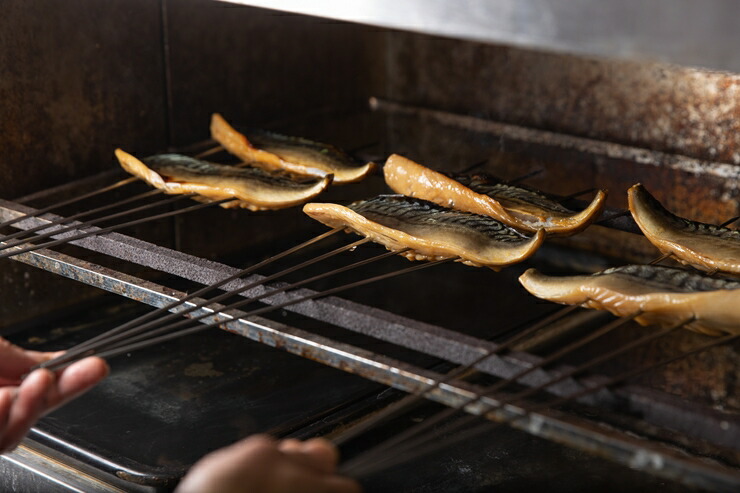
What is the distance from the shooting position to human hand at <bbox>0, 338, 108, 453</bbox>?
185 centimetres

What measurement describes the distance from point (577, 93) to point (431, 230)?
1.76m

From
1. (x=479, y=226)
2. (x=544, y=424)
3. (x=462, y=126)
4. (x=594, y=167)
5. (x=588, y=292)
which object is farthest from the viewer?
(x=462, y=126)

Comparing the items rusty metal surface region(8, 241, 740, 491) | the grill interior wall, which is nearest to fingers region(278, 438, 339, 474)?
rusty metal surface region(8, 241, 740, 491)

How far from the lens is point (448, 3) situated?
1.88 meters

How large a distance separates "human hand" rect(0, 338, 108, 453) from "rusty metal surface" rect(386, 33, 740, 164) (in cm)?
245

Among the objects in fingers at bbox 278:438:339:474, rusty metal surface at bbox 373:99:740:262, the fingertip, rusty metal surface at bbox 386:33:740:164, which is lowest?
rusty metal surface at bbox 373:99:740:262

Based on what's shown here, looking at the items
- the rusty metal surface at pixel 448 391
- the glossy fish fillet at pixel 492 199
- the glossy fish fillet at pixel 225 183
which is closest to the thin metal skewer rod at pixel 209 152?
the glossy fish fillet at pixel 225 183

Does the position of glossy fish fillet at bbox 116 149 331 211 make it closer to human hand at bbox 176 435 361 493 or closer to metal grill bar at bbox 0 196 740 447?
metal grill bar at bbox 0 196 740 447

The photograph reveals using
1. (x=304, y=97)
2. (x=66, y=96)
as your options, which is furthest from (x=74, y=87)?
(x=304, y=97)

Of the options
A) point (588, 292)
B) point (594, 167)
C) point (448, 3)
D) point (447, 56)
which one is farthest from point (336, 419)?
point (447, 56)

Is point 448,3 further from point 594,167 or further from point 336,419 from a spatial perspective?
point 594,167

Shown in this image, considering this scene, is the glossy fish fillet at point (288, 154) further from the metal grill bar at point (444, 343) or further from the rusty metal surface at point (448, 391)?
the rusty metal surface at point (448, 391)

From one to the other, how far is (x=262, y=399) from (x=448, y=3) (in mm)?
1572

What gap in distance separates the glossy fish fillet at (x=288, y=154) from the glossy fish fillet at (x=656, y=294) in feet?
3.23
